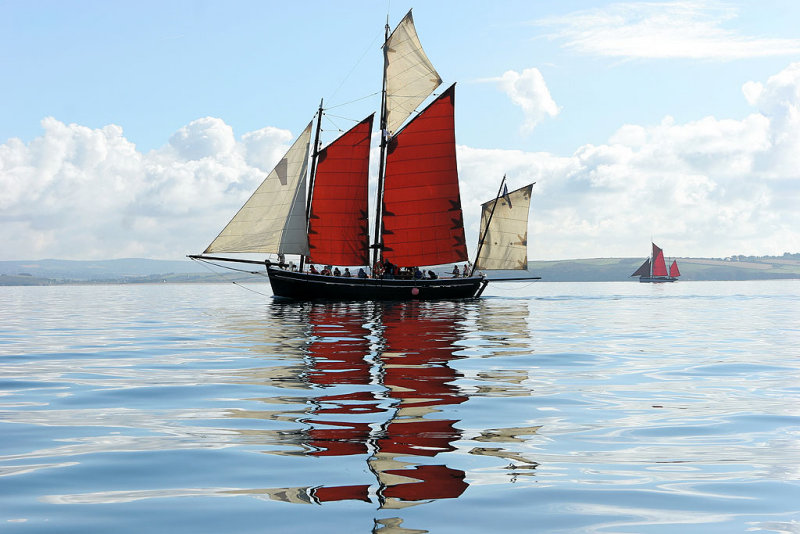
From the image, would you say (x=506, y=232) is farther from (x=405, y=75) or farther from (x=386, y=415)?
(x=386, y=415)

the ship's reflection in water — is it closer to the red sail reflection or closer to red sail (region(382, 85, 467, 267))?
the red sail reflection

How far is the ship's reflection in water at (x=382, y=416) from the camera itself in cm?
883

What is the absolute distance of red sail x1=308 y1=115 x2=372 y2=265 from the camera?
71062mm

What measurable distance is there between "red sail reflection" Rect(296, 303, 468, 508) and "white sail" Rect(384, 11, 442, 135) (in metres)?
50.3

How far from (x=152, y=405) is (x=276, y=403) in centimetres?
242

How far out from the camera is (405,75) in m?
79.2

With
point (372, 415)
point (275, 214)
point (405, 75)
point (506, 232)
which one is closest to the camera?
point (372, 415)

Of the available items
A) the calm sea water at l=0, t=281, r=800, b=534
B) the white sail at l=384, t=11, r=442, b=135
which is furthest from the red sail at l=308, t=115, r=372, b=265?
the calm sea water at l=0, t=281, r=800, b=534

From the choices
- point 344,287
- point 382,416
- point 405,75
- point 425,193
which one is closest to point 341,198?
point 425,193

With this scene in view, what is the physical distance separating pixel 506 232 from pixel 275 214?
26.4 meters

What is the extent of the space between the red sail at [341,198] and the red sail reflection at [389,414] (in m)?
41.0

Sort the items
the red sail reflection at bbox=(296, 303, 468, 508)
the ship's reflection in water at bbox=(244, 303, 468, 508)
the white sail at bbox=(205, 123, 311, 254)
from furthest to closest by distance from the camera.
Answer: the white sail at bbox=(205, 123, 311, 254) < the red sail reflection at bbox=(296, 303, 468, 508) < the ship's reflection in water at bbox=(244, 303, 468, 508)

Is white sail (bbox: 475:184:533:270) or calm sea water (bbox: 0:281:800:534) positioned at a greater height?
white sail (bbox: 475:184:533:270)

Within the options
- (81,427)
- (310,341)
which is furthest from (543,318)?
(81,427)
